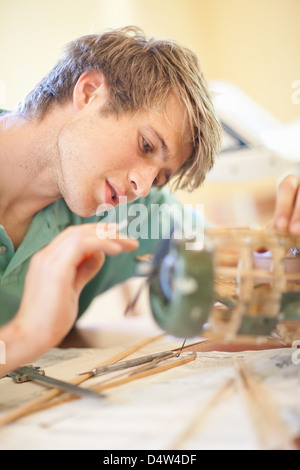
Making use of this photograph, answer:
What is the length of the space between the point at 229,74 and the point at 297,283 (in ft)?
2.91

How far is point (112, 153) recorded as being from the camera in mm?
490

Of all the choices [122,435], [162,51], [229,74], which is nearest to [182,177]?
[162,51]

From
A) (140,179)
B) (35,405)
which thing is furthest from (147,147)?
(35,405)

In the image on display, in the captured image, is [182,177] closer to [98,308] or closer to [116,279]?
[116,279]

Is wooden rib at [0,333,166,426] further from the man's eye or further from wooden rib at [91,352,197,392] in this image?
the man's eye

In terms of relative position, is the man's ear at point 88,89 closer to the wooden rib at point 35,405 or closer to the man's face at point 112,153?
the man's face at point 112,153

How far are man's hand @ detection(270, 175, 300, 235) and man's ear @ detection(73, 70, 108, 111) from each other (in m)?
0.26

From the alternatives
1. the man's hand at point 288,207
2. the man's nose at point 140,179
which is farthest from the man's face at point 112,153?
the man's hand at point 288,207

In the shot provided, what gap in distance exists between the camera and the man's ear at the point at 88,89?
Answer: 528 millimetres

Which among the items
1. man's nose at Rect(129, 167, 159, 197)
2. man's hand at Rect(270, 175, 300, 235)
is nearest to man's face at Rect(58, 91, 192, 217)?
man's nose at Rect(129, 167, 159, 197)

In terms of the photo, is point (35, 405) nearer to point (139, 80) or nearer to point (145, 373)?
point (145, 373)

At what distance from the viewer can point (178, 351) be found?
49cm

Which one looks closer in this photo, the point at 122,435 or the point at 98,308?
the point at 122,435
